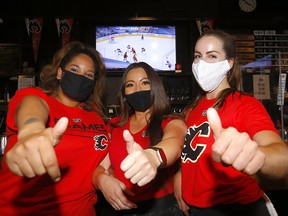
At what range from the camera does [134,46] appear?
4.54 meters

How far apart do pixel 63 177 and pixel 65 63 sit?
0.77 m

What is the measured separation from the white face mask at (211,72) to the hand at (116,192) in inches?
29.7

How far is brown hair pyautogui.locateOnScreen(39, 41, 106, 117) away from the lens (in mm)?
1878

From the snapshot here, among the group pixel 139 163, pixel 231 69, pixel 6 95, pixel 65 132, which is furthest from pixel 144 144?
pixel 6 95

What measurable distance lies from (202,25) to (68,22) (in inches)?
87.8

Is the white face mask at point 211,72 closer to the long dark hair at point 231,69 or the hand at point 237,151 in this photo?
the long dark hair at point 231,69

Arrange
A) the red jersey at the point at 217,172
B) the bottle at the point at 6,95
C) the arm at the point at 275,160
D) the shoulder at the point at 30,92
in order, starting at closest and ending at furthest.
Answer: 1. the arm at the point at 275,160
2. the red jersey at the point at 217,172
3. the shoulder at the point at 30,92
4. the bottle at the point at 6,95

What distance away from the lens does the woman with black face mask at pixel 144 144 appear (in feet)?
4.81

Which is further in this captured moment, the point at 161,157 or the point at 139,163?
the point at 161,157

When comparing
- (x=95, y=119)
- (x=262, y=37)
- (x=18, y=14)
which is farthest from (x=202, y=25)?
(x=95, y=119)

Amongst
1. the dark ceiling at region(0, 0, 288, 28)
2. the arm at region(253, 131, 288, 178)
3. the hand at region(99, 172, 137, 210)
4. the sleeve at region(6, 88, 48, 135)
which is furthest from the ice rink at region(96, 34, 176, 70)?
the arm at region(253, 131, 288, 178)

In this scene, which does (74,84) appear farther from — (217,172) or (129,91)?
(217,172)

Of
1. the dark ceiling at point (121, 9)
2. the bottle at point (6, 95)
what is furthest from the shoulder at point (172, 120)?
the bottle at point (6, 95)

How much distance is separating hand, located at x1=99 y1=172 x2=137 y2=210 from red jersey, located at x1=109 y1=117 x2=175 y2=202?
0.43ft
